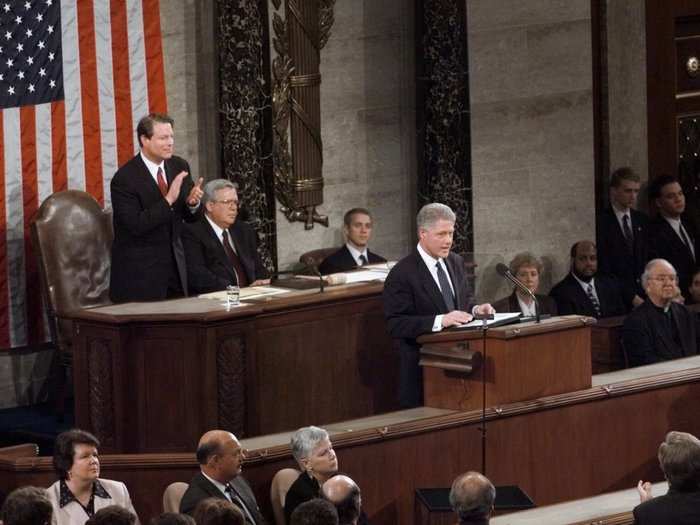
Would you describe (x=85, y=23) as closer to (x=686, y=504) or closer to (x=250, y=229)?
(x=250, y=229)

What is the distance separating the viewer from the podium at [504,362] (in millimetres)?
8695

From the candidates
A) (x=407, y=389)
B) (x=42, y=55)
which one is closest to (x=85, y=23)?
(x=42, y=55)

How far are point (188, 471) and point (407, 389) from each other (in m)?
1.59

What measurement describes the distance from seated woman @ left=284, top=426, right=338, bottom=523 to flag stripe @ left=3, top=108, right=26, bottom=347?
13.9 feet

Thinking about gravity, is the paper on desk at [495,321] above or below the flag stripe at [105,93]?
below

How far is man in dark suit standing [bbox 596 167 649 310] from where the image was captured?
13.2 meters

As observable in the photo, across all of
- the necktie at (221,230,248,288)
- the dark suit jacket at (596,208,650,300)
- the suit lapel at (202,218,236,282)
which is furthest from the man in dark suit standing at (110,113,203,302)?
the dark suit jacket at (596,208,650,300)

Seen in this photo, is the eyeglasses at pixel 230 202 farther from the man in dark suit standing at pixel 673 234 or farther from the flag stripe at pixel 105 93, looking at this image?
the man in dark suit standing at pixel 673 234

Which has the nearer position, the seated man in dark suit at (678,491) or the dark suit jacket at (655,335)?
the seated man in dark suit at (678,491)

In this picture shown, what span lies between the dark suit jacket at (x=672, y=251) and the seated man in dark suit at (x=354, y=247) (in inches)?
102

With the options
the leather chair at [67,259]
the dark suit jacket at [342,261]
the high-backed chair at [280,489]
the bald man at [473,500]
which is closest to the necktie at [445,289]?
the high-backed chair at [280,489]

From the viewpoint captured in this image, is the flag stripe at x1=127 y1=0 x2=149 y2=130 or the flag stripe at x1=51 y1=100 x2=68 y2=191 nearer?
the flag stripe at x1=51 y1=100 x2=68 y2=191

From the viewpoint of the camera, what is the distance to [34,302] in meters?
11.6

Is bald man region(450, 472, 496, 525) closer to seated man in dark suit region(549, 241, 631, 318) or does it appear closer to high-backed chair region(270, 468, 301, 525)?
high-backed chair region(270, 468, 301, 525)
